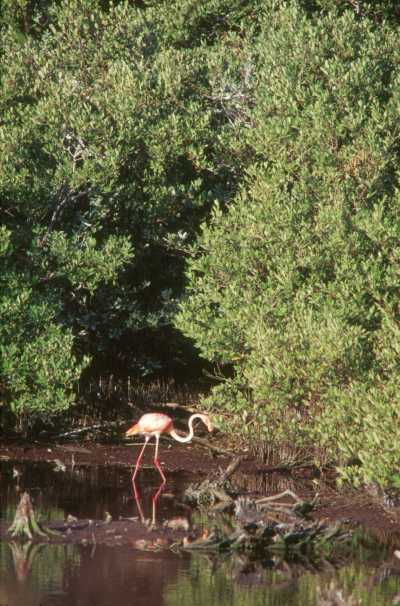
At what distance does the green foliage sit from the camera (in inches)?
679

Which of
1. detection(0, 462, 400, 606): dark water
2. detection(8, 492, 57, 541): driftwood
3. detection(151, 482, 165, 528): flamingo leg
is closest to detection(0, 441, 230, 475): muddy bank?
detection(151, 482, 165, 528): flamingo leg

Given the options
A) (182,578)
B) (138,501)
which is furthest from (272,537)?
(138,501)

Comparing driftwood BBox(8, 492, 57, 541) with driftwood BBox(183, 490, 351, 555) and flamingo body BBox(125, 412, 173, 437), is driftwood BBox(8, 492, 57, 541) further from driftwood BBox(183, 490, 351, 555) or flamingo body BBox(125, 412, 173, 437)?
flamingo body BBox(125, 412, 173, 437)

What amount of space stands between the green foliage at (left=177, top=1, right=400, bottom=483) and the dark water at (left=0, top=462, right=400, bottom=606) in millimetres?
2347

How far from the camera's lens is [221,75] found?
2184 centimetres

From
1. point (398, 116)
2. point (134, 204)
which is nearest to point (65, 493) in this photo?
point (134, 204)

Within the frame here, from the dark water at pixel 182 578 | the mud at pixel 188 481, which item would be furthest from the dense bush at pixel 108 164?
the dark water at pixel 182 578

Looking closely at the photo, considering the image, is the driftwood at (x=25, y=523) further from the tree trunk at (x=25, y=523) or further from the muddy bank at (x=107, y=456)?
the muddy bank at (x=107, y=456)

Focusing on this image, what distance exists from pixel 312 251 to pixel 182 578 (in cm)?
699

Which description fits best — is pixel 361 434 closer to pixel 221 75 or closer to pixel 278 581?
pixel 278 581

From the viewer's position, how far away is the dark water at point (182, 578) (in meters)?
12.3

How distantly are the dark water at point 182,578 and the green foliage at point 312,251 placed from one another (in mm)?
2347

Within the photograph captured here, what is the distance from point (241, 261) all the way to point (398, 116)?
3472 mm

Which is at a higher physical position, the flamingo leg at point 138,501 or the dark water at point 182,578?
the flamingo leg at point 138,501
